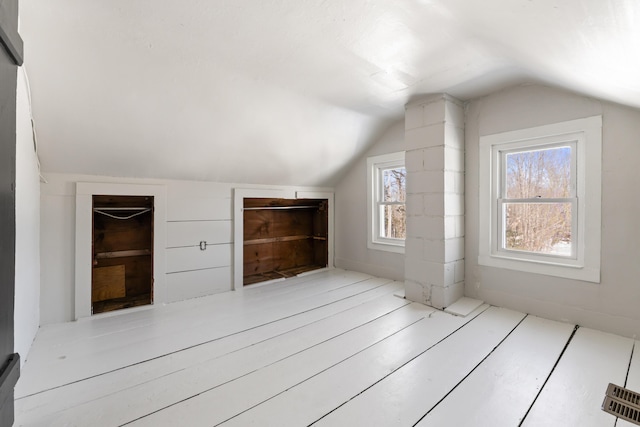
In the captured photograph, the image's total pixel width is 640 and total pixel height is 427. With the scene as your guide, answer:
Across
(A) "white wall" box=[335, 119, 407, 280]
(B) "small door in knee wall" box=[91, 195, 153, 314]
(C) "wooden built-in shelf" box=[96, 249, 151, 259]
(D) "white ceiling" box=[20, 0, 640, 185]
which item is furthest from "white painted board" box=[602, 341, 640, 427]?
(C) "wooden built-in shelf" box=[96, 249, 151, 259]

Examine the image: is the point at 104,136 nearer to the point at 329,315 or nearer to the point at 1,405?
the point at 1,405

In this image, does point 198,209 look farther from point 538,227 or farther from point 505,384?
point 538,227

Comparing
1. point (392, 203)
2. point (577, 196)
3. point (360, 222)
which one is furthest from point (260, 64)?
point (577, 196)

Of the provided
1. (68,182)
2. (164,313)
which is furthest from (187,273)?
(68,182)

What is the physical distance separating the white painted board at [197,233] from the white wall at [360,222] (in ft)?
5.68

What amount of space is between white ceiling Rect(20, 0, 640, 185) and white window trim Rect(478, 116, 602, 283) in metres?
0.34

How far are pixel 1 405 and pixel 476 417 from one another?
5.57 ft

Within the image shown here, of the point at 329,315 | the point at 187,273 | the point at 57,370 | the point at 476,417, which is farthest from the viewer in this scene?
the point at 187,273

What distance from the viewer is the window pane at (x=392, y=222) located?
374cm

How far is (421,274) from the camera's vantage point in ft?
9.46

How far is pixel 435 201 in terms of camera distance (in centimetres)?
279

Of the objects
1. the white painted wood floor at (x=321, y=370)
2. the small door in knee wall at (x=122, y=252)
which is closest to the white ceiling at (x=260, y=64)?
the small door in knee wall at (x=122, y=252)

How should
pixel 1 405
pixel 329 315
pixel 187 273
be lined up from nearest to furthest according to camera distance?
pixel 1 405
pixel 329 315
pixel 187 273

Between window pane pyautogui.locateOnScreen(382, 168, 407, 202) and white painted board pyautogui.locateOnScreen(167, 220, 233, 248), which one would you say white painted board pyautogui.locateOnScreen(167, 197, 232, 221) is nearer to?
white painted board pyautogui.locateOnScreen(167, 220, 233, 248)
